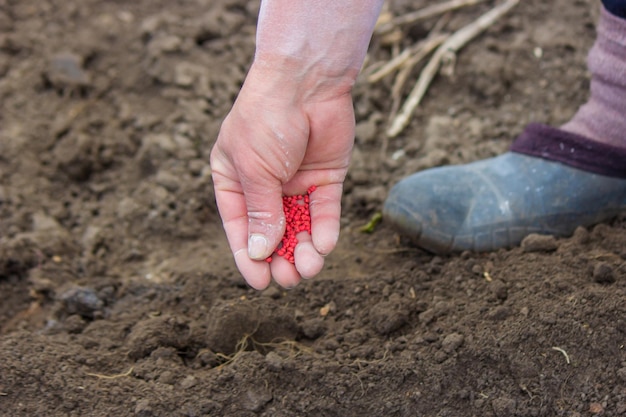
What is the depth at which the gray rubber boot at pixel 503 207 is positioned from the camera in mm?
2217

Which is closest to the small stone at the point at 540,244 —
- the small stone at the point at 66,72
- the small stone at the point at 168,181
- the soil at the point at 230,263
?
the soil at the point at 230,263

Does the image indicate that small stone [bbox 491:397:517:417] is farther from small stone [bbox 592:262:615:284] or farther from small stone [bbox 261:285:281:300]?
small stone [bbox 261:285:281:300]

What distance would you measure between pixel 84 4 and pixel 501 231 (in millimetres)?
2356

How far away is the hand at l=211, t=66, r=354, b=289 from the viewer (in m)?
1.64

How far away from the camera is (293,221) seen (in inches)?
71.3

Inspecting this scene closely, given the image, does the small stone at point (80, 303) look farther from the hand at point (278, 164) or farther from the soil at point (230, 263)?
the hand at point (278, 164)

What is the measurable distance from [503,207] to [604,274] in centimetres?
39

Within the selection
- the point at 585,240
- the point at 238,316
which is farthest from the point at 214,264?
the point at 585,240

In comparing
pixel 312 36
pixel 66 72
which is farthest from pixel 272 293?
pixel 66 72

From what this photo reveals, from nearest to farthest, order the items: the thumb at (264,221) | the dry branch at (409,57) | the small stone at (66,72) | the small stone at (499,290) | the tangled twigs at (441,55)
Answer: the thumb at (264,221) < the small stone at (499,290) < the tangled twigs at (441,55) < the dry branch at (409,57) < the small stone at (66,72)

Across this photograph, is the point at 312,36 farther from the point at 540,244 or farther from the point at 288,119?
the point at 540,244

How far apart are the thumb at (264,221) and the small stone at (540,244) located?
2.55 feet

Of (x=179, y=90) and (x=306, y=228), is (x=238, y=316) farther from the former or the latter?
(x=179, y=90)

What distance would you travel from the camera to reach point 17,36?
3432 millimetres
